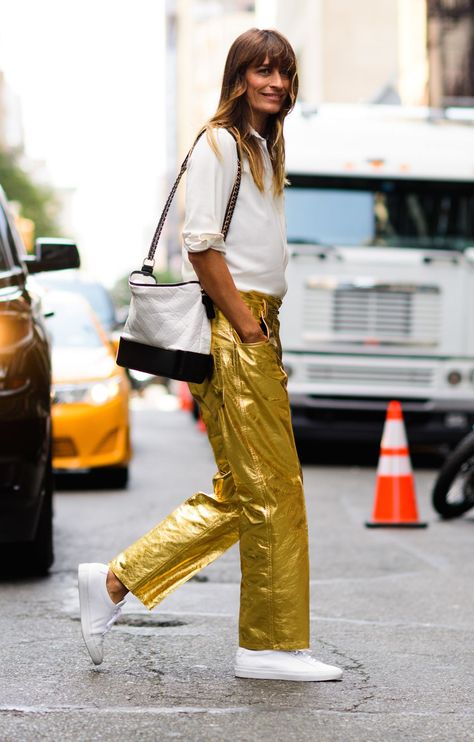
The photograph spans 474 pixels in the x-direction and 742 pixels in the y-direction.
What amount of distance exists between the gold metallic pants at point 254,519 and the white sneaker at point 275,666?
4 cm

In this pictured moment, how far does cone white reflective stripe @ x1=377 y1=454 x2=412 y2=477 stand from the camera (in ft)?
30.7

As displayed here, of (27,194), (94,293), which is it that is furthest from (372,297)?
(27,194)

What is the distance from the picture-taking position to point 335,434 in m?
13.7

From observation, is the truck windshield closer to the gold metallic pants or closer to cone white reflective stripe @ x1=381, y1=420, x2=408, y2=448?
cone white reflective stripe @ x1=381, y1=420, x2=408, y2=448

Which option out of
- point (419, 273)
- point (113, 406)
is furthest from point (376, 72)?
point (113, 406)

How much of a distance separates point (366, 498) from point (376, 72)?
37.7 metres

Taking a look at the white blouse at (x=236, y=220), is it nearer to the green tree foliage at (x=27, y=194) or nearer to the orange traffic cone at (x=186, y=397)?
the orange traffic cone at (x=186, y=397)

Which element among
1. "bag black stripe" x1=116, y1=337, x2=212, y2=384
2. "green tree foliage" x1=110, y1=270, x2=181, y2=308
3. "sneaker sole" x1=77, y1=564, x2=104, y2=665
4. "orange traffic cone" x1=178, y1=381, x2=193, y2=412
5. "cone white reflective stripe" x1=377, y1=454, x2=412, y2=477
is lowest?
"green tree foliage" x1=110, y1=270, x2=181, y2=308

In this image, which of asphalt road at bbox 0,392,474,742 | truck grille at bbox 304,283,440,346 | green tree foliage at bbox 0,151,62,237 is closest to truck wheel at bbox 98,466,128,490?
Answer: asphalt road at bbox 0,392,474,742

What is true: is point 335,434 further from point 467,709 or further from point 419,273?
point 467,709

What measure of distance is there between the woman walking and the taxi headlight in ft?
21.9

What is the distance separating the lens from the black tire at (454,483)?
9.39m

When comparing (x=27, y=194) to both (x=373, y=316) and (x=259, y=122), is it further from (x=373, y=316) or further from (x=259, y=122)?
(x=259, y=122)

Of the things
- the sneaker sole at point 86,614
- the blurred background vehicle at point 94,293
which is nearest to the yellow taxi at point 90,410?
the blurred background vehicle at point 94,293
